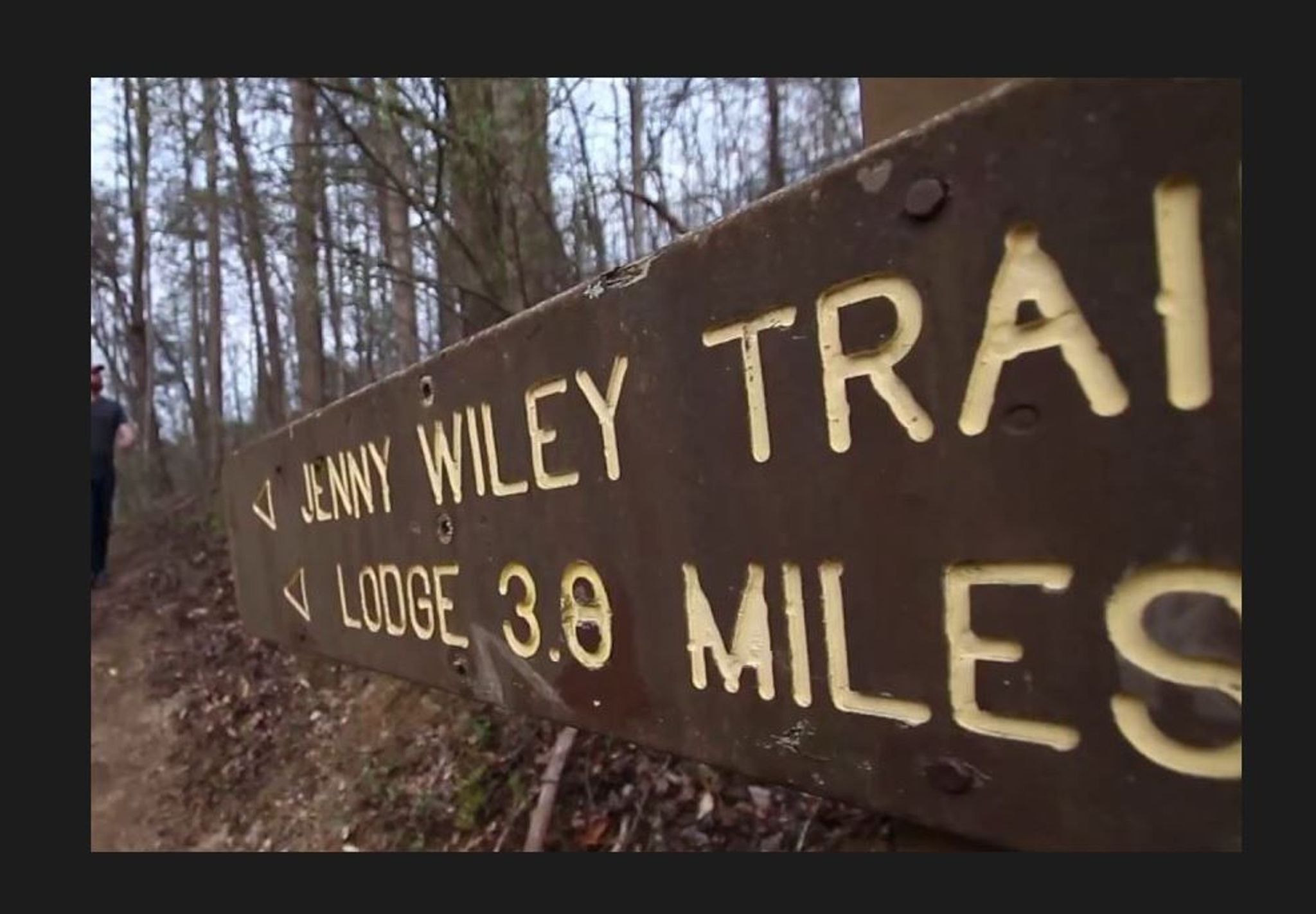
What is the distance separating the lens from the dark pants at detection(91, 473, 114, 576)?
6.88 m

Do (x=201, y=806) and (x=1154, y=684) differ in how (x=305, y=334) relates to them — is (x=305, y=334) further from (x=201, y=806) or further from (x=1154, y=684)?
(x=1154, y=684)

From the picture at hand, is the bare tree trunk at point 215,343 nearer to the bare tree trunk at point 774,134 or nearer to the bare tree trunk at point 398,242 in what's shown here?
the bare tree trunk at point 398,242

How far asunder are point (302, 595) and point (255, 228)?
4537 millimetres

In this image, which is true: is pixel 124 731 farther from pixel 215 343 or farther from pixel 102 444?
pixel 215 343

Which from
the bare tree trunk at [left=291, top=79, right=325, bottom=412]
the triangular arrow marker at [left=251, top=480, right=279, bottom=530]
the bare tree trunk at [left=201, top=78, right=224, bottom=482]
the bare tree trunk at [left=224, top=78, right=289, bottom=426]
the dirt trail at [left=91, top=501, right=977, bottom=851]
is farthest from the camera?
the bare tree trunk at [left=201, top=78, right=224, bottom=482]

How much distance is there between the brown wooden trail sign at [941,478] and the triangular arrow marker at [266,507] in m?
1.05

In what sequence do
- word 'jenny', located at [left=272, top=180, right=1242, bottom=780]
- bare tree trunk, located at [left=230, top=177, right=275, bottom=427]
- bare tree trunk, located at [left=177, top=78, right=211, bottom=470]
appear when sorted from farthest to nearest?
Answer: bare tree trunk, located at [left=230, top=177, right=275, bottom=427] < bare tree trunk, located at [left=177, top=78, right=211, bottom=470] < word 'jenny', located at [left=272, top=180, right=1242, bottom=780]

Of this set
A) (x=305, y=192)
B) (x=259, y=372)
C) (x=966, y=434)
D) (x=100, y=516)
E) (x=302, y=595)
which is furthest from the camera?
(x=259, y=372)

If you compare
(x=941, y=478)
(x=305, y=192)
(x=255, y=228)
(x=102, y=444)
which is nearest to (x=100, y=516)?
(x=102, y=444)

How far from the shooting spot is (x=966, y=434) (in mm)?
651

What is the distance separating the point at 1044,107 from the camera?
1.96 feet

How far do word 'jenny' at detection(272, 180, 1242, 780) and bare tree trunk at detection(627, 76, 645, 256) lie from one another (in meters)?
4.09

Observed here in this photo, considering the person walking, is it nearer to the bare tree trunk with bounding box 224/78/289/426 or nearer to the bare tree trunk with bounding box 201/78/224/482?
the bare tree trunk with bounding box 201/78/224/482

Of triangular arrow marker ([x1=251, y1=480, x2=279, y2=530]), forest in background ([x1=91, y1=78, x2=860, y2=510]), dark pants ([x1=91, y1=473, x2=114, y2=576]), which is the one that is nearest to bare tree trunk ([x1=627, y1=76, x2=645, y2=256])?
forest in background ([x1=91, y1=78, x2=860, y2=510])
